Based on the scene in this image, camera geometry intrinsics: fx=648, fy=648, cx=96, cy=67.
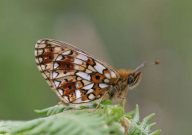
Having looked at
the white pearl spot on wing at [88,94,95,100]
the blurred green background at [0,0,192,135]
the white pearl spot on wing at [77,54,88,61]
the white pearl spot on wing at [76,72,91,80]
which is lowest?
the white pearl spot on wing at [88,94,95,100]

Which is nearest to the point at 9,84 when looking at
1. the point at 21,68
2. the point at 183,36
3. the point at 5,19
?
the point at 21,68

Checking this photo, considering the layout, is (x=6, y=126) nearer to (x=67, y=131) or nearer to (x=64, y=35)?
(x=67, y=131)

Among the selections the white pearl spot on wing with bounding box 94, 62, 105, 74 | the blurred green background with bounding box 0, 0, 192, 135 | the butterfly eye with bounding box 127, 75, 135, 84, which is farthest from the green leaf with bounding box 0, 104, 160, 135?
the blurred green background with bounding box 0, 0, 192, 135

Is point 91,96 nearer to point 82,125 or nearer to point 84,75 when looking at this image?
point 84,75

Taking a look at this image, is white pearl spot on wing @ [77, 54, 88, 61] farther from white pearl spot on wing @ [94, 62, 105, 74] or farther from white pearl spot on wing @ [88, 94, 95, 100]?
white pearl spot on wing @ [88, 94, 95, 100]

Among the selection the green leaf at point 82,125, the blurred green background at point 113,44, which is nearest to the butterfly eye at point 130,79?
the green leaf at point 82,125

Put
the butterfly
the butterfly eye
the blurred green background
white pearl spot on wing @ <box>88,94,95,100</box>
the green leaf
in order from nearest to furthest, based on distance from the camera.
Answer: the green leaf, the butterfly, white pearl spot on wing @ <box>88,94,95,100</box>, the butterfly eye, the blurred green background

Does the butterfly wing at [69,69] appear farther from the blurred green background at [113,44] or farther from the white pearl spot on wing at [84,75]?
the blurred green background at [113,44]

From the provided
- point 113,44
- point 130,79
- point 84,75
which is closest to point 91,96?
point 84,75
